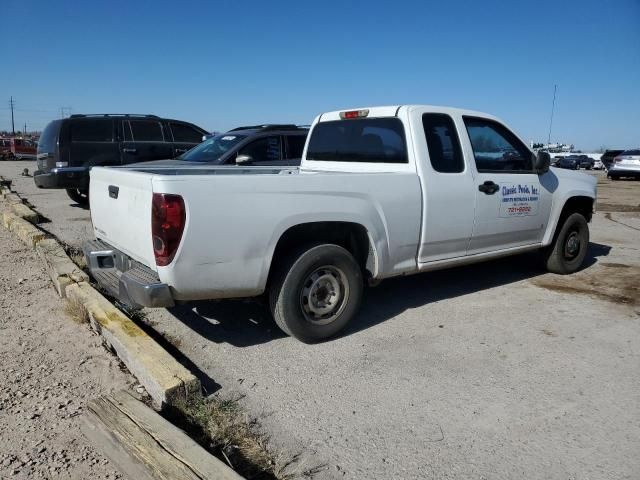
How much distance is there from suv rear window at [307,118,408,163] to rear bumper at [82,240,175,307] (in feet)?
7.76

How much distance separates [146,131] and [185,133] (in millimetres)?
916

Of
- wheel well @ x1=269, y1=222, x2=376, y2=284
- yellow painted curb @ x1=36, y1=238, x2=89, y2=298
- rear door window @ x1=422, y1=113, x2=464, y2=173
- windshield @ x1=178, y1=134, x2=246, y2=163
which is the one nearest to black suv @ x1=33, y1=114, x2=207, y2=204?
windshield @ x1=178, y1=134, x2=246, y2=163

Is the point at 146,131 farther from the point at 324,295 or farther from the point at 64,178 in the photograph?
the point at 324,295

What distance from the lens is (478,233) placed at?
4.84 m

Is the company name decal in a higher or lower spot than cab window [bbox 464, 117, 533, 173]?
lower

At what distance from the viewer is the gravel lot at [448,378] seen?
2.63m

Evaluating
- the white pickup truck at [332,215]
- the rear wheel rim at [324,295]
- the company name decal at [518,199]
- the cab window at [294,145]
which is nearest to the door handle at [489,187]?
the white pickup truck at [332,215]

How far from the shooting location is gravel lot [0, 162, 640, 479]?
263cm

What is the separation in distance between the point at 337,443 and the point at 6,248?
626 centimetres

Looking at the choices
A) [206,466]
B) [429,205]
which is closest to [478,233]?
[429,205]

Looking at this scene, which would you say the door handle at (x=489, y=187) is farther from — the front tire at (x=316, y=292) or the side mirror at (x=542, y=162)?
the front tire at (x=316, y=292)

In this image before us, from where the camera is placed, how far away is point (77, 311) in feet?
14.2

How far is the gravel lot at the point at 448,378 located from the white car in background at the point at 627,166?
22286 millimetres

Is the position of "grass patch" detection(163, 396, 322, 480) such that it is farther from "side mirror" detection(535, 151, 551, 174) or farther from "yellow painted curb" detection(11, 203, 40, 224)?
"yellow painted curb" detection(11, 203, 40, 224)
